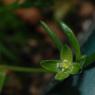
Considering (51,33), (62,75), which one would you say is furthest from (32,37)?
(62,75)

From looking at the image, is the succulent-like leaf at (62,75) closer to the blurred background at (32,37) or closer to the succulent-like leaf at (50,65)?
the succulent-like leaf at (50,65)

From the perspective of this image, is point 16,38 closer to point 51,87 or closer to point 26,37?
point 26,37

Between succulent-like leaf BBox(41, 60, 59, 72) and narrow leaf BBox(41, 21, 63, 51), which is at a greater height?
narrow leaf BBox(41, 21, 63, 51)

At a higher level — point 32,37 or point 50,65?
point 50,65

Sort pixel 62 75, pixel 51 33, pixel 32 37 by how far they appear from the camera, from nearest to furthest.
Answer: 1. pixel 62 75
2. pixel 51 33
3. pixel 32 37

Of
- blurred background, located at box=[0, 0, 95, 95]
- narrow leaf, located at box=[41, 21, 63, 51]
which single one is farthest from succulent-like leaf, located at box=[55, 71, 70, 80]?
blurred background, located at box=[0, 0, 95, 95]

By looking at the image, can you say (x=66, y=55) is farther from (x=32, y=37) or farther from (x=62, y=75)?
(x=32, y=37)

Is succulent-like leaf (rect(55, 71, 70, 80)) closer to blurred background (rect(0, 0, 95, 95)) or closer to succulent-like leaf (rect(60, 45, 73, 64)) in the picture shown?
succulent-like leaf (rect(60, 45, 73, 64))
